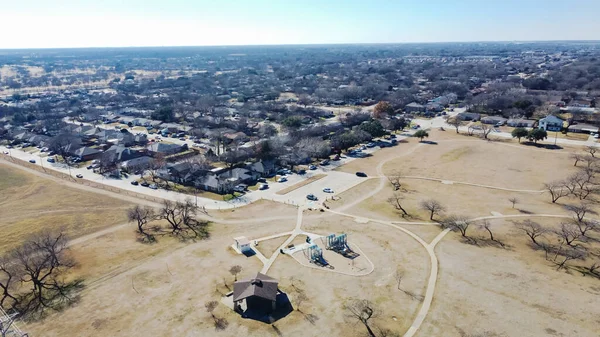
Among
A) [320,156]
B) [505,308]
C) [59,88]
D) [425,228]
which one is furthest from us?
[59,88]

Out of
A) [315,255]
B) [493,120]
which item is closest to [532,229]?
[315,255]

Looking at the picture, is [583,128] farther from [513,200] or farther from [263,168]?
[263,168]

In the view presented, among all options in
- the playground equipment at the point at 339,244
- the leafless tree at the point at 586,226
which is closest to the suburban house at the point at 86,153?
the playground equipment at the point at 339,244

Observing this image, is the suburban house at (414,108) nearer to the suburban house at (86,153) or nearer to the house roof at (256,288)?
the suburban house at (86,153)

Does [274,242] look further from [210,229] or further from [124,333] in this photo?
[124,333]

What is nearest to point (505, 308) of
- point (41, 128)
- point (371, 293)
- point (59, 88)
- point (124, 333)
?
point (371, 293)
